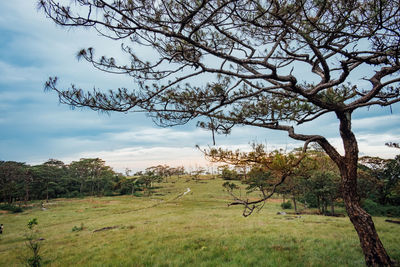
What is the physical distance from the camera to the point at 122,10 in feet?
8.48

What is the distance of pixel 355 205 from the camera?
12.2 feet

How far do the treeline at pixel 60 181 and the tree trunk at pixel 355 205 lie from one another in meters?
39.6

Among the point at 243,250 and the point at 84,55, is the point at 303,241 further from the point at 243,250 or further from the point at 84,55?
the point at 84,55

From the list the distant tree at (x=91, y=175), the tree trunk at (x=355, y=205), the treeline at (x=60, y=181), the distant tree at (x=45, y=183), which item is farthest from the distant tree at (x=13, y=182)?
the tree trunk at (x=355, y=205)

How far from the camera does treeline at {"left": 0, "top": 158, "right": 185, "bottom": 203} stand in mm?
30453

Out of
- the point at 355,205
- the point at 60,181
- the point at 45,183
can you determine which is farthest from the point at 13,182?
the point at 355,205

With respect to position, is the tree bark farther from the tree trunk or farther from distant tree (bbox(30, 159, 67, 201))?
distant tree (bbox(30, 159, 67, 201))

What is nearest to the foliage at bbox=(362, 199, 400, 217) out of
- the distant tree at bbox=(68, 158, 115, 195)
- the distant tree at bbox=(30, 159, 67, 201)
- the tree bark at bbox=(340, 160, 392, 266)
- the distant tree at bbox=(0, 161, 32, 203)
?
the tree bark at bbox=(340, 160, 392, 266)

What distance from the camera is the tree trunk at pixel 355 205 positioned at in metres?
3.48

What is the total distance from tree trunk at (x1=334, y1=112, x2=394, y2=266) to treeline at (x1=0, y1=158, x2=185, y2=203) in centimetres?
3963

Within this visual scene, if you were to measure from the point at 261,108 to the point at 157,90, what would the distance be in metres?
2.21

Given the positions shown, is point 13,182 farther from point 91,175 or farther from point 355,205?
point 355,205

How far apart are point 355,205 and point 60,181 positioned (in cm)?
4737

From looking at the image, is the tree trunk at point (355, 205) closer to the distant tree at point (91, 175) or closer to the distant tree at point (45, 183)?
the distant tree at point (45, 183)
